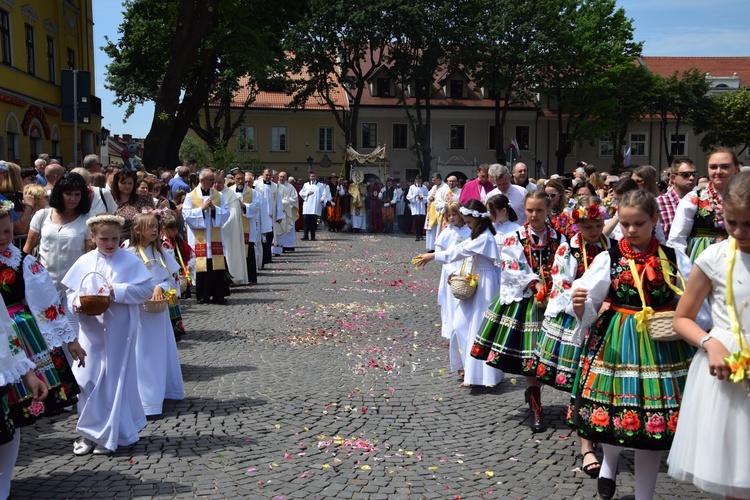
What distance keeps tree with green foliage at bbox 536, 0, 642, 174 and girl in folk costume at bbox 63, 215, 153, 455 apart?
41.9 m

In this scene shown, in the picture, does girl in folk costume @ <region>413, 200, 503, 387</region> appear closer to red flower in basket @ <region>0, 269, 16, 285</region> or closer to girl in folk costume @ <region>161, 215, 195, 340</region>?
girl in folk costume @ <region>161, 215, 195, 340</region>

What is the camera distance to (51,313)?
5.14m

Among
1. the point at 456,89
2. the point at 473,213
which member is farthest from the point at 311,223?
the point at 456,89

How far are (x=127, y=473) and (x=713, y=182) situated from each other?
486cm

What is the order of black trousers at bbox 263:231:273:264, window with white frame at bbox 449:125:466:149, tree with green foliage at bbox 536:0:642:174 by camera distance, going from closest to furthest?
black trousers at bbox 263:231:273:264
tree with green foliage at bbox 536:0:642:174
window with white frame at bbox 449:125:466:149

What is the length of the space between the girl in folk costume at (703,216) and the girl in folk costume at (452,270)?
225cm

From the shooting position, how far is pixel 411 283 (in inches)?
619

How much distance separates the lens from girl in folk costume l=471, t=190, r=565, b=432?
6.41 meters

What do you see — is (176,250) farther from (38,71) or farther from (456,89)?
(456,89)

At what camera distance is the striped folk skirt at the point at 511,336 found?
21.0 ft

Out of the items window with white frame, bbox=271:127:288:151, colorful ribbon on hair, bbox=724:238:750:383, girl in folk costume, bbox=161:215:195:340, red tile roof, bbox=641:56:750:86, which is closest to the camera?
colorful ribbon on hair, bbox=724:238:750:383

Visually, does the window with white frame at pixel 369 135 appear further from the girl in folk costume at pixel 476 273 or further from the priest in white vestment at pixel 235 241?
the girl in folk costume at pixel 476 273

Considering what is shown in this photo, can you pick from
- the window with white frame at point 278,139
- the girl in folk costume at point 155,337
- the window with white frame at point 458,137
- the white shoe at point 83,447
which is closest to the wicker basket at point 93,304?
the girl in folk costume at point 155,337

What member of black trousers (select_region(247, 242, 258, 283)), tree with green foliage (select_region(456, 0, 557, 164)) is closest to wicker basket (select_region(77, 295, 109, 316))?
black trousers (select_region(247, 242, 258, 283))
